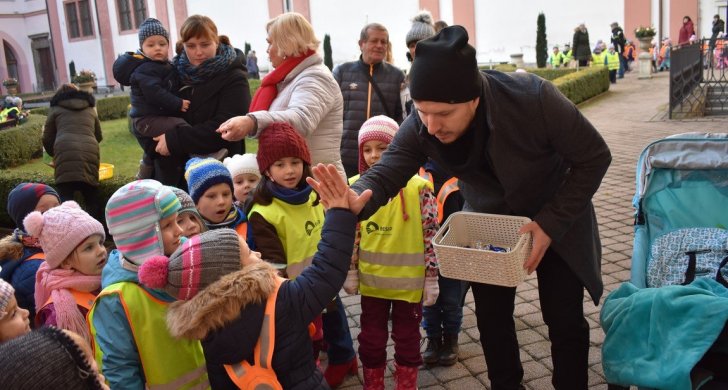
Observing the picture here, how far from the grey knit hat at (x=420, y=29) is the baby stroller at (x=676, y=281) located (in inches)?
91.3

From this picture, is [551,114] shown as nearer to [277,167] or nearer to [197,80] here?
[277,167]

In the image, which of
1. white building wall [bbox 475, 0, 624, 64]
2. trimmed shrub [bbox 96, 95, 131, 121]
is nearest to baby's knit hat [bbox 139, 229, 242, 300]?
trimmed shrub [bbox 96, 95, 131, 121]

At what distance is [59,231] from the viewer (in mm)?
2986

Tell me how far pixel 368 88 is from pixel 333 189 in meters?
2.60

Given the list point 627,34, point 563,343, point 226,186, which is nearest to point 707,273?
point 563,343

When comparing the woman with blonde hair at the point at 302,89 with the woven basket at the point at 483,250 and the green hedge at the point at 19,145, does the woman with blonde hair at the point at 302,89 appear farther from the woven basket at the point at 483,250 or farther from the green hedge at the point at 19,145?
the green hedge at the point at 19,145

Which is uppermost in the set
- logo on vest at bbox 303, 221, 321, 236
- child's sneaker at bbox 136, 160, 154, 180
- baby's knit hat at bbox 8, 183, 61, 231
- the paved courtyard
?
child's sneaker at bbox 136, 160, 154, 180

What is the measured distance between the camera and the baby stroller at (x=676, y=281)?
2.53 m

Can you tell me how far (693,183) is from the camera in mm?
3518

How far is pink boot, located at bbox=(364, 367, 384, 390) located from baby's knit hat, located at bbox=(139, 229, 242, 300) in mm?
1435

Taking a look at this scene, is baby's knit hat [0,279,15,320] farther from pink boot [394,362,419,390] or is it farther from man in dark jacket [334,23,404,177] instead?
man in dark jacket [334,23,404,177]

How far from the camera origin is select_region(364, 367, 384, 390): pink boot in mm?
3521

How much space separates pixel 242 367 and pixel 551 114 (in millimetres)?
1474

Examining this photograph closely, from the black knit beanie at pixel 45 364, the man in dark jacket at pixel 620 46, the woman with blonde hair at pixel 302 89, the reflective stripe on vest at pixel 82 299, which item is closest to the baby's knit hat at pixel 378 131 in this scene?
the woman with blonde hair at pixel 302 89
